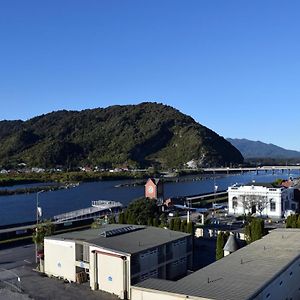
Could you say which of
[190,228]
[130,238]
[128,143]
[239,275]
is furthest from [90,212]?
[128,143]

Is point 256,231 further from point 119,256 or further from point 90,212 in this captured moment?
point 90,212

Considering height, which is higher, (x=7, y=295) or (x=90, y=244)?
(x=90, y=244)

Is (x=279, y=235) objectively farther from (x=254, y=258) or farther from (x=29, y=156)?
(x=29, y=156)

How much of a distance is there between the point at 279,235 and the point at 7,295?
11808 mm

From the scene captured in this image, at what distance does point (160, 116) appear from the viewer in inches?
6993

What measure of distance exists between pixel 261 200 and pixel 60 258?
21.8 metres

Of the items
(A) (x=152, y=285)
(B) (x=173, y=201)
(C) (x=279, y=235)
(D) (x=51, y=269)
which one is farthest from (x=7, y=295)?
(B) (x=173, y=201)

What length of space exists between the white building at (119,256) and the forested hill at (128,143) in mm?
118971

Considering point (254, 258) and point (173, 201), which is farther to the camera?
point (173, 201)

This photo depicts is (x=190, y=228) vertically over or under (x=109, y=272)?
over

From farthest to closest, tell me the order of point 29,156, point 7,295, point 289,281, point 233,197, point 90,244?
point 29,156
point 233,197
point 90,244
point 7,295
point 289,281

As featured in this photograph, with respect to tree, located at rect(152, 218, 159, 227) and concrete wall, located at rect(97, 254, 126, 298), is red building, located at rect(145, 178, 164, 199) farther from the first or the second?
concrete wall, located at rect(97, 254, 126, 298)

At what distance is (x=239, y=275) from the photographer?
14922 mm

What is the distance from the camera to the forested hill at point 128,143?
147500mm
